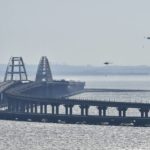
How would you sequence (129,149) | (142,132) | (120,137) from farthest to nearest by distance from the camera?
(142,132) < (120,137) < (129,149)

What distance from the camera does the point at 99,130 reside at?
194 m

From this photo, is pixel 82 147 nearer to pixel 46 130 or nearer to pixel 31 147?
pixel 31 147

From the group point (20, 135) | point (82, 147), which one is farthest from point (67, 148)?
point (20, 135)

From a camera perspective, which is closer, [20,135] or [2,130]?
[20,135]

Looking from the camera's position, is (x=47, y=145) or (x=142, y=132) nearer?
(x=47, y=145)

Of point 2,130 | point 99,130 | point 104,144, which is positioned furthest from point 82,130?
point 104,144

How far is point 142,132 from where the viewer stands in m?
189

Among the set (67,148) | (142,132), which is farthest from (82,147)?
(142,132)

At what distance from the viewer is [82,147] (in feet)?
527

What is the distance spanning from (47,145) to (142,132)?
97.7 feet

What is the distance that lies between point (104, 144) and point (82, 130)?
28.6 metres

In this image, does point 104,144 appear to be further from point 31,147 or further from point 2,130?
point 2,130

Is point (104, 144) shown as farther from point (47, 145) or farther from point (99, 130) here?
point (99, 130)

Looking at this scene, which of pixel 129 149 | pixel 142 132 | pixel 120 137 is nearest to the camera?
pixel 129 149
